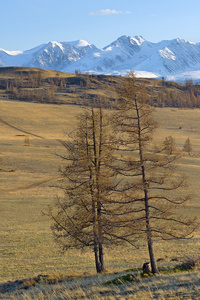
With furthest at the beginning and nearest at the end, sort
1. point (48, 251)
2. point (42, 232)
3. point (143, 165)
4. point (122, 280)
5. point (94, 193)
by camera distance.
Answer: point (42, 232) < point (48, 251) < point (94, 193) < point (143, 165) < point (122, 280)

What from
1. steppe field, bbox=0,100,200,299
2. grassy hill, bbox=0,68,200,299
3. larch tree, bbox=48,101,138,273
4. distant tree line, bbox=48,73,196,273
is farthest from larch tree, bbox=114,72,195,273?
steppe field, bbox=0,100,200,299

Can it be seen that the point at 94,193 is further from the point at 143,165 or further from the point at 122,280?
the point at 122,280

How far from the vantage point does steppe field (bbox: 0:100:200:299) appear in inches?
629

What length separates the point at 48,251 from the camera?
2973cm

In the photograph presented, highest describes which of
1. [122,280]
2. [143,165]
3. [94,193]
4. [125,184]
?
[143,165]

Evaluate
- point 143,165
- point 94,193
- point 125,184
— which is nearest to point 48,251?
point 94,193

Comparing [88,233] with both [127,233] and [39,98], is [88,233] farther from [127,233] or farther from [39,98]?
[39,98]

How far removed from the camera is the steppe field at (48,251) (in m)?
16.0

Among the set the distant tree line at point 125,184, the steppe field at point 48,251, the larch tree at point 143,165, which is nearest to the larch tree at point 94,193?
the distant tree line at point 125,184

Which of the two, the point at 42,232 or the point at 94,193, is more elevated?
the point at 94,193

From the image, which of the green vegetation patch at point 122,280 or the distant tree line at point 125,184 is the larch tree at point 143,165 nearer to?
the distant tree line at point 125,184

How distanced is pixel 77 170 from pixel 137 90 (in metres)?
6.03

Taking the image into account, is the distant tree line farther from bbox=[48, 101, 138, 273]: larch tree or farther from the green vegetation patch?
the green vegetation patch

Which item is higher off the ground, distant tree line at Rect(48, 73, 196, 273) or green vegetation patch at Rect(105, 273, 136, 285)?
distant tree line at Rect(48, 73, 196, 273)
